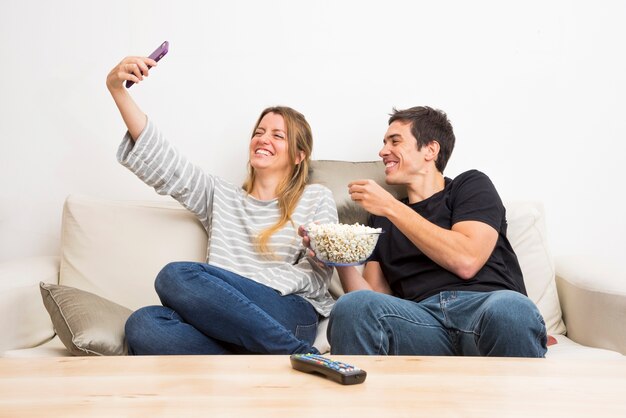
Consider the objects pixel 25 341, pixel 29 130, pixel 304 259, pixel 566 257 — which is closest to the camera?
pixel 25 341

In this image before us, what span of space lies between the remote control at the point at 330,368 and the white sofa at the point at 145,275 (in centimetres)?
70

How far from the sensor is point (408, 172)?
7.03 ft

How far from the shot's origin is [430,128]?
2.21m

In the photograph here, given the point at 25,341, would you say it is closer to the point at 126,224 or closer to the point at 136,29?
the point at 126,224

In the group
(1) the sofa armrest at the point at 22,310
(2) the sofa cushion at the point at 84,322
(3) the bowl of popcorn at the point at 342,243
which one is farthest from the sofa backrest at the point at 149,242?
(3) the bowl of popcorn at the point at 342,243

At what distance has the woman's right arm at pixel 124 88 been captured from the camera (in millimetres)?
1896

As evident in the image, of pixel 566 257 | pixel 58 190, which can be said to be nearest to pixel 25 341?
pixel 58 190

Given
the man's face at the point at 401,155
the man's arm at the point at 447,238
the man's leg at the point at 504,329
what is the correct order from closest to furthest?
the man's leg at the point at 504,329 < the man's arm at the point at 447,238 < the man's face at the point at 401,155

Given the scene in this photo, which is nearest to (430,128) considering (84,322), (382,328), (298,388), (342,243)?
(342,243)

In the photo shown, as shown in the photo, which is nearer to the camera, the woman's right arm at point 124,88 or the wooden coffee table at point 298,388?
the wooden coffee table at point 298,388

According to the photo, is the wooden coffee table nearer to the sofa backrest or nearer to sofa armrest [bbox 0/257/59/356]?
sofa armrest [bbox 0/257/59/356]

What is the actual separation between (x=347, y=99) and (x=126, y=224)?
95cm

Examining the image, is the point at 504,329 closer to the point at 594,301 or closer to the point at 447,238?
the point at 447,238

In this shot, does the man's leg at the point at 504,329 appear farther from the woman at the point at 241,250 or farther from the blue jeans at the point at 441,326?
the woman at the point at 241,250
